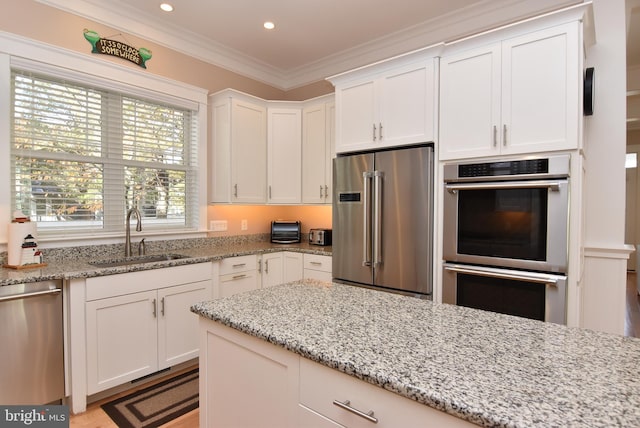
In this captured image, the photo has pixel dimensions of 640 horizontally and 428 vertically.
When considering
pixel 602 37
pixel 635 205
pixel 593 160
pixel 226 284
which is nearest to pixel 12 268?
pixel 226 284

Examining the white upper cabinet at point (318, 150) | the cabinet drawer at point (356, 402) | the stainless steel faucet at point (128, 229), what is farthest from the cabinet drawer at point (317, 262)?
the cabinet drawer at point (356, 402)

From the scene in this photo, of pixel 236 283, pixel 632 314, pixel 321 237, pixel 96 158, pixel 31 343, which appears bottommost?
pixel 632 314

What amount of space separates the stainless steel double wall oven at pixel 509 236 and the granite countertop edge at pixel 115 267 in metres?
1.22

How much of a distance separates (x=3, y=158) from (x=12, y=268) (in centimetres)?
74

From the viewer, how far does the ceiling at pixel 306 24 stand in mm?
2730

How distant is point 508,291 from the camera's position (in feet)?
7.13

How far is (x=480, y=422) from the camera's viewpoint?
2.18ft

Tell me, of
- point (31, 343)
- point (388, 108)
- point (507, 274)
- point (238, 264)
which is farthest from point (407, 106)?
point (31, 343)

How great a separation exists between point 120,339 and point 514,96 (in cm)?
303

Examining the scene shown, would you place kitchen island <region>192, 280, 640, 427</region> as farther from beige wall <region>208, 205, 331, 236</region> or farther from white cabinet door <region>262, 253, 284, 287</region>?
beige wall <region>208, 205, 331, 236</region>

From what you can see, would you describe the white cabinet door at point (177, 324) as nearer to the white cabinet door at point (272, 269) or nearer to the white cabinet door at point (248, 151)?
the white cabinet door at point (272, 269)

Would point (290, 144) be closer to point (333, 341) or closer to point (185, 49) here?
point (185, 49)

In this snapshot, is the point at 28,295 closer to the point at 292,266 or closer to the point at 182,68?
the point at 292,266

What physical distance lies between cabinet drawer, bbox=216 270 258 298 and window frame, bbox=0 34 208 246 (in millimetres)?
648
